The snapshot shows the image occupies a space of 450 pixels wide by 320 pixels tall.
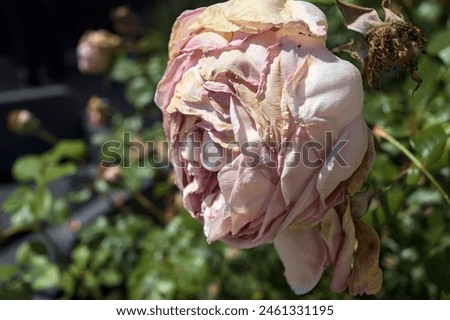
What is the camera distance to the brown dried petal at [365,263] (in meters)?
0.38

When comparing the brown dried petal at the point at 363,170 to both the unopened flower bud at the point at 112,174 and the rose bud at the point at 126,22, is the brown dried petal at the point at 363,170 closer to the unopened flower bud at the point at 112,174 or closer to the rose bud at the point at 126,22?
the unopened flower bud at the point at 112,174

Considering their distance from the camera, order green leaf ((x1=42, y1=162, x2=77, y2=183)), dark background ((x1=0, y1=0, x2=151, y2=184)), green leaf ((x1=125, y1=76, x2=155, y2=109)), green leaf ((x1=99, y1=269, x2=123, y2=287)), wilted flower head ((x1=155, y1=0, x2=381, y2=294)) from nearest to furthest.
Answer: wilted flower head ((x1=155, y1=0, x2=381, y2=294)), green leaf ((x1=42, y1=162, x2=77, y2=183)), green leaf ((x1=99, y1=269, x2=123, y2=287)), green leaf ((x1=125, y1=76, x2=155, y2=109)), dark background ((x1=0, y1=0, x2=151, y2=184))

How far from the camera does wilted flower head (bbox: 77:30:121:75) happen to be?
111 cm

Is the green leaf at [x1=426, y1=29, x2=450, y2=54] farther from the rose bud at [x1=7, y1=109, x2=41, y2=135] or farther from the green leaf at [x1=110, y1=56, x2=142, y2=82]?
the rose bud at [x1=7, y1=109, x2=41, y2=135]

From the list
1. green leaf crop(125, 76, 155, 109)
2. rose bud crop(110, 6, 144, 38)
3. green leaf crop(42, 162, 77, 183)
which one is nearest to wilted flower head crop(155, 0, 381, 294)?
green leaf crop(42, 162, 77, 183)

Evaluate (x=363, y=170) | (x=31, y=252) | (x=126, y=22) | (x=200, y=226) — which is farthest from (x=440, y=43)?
(x=126, y=22)

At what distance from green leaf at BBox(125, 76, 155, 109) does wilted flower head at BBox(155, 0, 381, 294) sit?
0.63 meters

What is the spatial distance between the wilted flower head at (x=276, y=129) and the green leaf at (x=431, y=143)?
103 millimetres

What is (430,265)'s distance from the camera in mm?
495

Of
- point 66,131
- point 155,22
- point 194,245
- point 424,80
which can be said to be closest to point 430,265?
point 424,80

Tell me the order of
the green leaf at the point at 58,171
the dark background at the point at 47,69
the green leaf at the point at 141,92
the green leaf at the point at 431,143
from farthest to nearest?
1. the dark background at the point at 47,69
2. the green leaf at the point at 141,92
3. the green leaf at the point at 58,171
4. the green leaf at the point at 431,143

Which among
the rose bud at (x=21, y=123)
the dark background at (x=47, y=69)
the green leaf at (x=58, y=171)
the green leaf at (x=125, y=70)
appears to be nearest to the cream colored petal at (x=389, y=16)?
the green leaf at (x=58, y=171)

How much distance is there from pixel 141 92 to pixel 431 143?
0.66m

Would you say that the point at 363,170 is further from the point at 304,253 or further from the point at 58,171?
the point at 58,171
